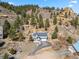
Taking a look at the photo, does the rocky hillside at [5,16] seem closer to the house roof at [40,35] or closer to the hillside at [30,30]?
the hillside at [30,30]

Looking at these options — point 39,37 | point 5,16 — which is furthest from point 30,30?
point 5,16

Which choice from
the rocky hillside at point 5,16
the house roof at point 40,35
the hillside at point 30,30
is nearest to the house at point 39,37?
the house roof at point 40,35

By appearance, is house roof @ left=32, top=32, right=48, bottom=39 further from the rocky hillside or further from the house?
the rocky hillside

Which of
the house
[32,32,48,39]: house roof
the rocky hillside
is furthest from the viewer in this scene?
the rocky hillside

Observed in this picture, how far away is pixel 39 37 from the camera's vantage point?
17859 mm

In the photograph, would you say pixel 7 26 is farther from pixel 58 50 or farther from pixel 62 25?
pixel 58 50

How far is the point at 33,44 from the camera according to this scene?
53.2 feet

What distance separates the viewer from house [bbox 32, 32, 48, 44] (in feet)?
57.4

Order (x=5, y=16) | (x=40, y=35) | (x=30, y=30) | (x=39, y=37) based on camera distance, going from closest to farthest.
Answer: (x=39, y=37), (x=40, y=35), (x=30, y=30), (x=5, y=16)

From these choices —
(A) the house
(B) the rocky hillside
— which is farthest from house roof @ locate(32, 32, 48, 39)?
(B) the rocky hillside

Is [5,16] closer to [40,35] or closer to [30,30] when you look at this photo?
[30,30]

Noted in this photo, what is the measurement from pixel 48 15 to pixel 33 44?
32.8 feet

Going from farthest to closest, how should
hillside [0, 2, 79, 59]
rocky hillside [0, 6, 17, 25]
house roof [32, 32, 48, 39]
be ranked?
rocky hillside [0, 6, 17, 25] < house roof [32, 32, 48, 39] < hillside [0, 2, 79, 59]

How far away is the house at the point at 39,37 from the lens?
17500mm
